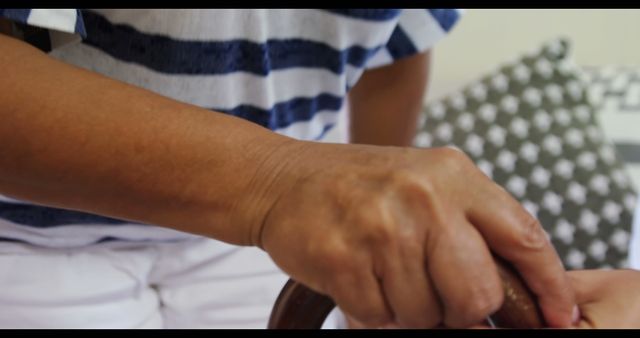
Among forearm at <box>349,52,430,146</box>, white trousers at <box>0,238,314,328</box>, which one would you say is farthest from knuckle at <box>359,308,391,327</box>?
forearm at <box>349,52,430,146</box>

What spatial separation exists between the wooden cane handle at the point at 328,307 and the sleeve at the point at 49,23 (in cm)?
21

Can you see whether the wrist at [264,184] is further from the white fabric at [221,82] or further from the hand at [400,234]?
the white fabric at [221,82]

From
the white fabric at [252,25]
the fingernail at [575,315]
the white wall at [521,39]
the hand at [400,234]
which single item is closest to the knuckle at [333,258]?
the hand at [400,234]

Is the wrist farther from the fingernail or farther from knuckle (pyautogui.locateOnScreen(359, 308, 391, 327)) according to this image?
the fingernail

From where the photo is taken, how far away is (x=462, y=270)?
12.4 inches

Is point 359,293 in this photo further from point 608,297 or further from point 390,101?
point 390,101

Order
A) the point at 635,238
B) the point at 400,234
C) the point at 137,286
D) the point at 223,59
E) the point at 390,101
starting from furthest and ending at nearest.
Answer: the point at 635,238 < the point at 390,101 < the point at 137,286 < the point at 223,59 < the point at 400,234

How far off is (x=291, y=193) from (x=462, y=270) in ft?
0.30

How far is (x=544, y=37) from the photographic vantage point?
132cm

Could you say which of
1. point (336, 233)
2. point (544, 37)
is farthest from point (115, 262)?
point (544, 37)

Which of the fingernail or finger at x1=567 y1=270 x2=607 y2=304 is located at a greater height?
the fingernail

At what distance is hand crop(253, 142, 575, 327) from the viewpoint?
32 cm

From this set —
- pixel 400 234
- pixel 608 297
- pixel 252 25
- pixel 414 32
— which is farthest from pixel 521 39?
pixel 400 234

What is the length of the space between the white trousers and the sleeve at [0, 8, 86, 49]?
10.4 inches
